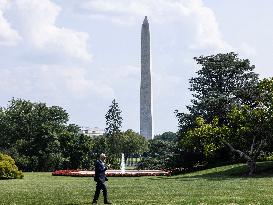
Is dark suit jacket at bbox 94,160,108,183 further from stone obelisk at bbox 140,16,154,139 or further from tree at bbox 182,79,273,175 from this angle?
stone obelisk at bbox 140,16,154,139

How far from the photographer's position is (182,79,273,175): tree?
43.8m

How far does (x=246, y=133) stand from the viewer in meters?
45.0

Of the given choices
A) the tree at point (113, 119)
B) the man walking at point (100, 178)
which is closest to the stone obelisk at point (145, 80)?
the tree at point (113, 119)

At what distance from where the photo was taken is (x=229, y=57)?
66.7 metres

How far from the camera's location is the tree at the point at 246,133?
43844 mm

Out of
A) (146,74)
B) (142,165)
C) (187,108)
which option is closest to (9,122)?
(142,165)

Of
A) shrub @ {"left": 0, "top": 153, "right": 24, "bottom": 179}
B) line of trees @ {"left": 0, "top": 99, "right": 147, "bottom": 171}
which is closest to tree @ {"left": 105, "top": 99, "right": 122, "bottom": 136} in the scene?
line of trees @ {"left": 0, "top": 99, "right": 147, "bottom": 171}

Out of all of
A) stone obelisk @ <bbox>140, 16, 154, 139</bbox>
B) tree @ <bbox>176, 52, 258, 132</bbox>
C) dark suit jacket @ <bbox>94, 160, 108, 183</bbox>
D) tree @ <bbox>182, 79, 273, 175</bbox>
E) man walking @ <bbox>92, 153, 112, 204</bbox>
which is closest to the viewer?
man walking @ <bbox>92, 153, 112, 204</bbox>

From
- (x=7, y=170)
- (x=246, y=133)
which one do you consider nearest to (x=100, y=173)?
(x=246, y=133)

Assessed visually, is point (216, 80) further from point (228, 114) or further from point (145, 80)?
point (145, 80)

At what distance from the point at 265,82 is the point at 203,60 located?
23433 mm

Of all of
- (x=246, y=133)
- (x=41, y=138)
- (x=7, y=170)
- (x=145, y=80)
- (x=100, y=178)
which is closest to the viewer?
(x=100, y=178)

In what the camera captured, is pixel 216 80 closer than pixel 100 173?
No

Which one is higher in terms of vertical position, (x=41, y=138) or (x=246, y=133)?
(x=41, y=138)
